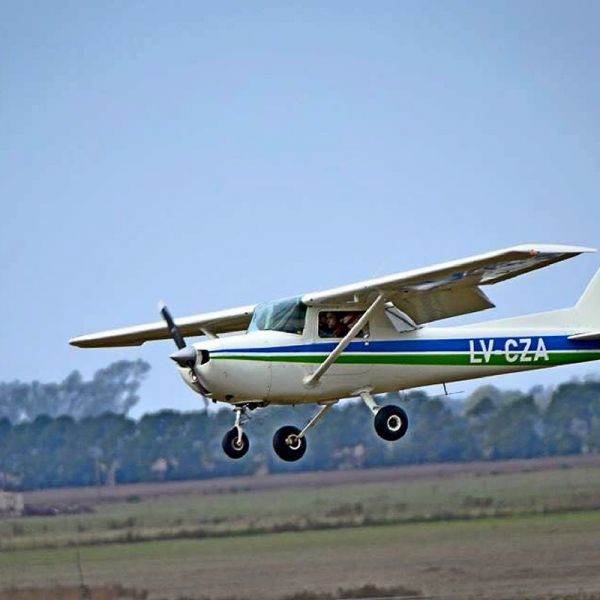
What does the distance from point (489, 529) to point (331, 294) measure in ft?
37.7

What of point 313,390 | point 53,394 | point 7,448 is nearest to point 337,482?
point 7,448

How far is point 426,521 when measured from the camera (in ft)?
124

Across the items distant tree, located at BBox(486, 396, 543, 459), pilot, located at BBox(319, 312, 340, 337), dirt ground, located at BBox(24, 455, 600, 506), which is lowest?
dirt ground, located at BBox(24, 455, 600, 506)

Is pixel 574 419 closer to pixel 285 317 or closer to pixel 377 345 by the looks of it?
pixel 377 345

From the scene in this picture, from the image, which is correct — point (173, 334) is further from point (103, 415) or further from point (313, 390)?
point (103, 415)

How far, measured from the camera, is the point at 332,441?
43.1m

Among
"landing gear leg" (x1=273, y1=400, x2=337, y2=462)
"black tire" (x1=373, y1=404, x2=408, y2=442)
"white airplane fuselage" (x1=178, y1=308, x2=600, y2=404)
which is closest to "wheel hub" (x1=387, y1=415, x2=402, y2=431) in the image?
"black tire" (x1=373, y1=404, x2=408, y2=442)

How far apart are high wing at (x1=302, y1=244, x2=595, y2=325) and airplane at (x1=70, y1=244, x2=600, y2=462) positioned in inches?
0.8

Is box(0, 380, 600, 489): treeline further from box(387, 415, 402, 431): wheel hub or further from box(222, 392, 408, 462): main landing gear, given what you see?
box(387, 415, 402, 431): wheel hub

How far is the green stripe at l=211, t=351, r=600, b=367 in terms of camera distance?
26922 mm

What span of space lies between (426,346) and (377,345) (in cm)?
83

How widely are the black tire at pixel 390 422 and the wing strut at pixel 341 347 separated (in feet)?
3.48

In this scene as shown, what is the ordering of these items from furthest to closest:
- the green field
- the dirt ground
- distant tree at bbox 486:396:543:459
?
distant tree at bbox 486:396:543:459
the dirt ground
the green field

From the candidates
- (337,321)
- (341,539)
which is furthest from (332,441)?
(337,321)
